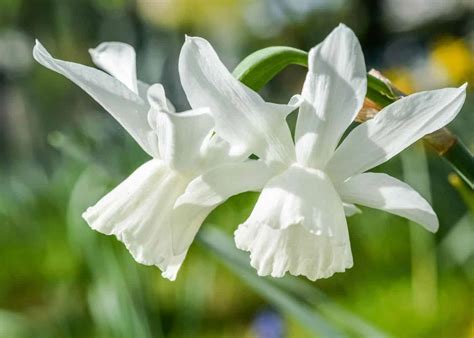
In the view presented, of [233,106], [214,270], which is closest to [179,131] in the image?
[233,106]

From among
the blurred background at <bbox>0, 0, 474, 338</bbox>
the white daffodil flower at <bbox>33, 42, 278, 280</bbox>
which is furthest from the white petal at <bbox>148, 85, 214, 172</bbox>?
the blurred background at <bbox>0, 0, 474, 338</bbox>

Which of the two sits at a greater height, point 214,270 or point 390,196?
point 390,196

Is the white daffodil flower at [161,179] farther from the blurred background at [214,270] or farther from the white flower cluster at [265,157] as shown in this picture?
the blurred background at [214,270]

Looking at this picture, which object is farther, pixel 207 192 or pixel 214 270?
pixel 214 270

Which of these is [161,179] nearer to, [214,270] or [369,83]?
[369,83]

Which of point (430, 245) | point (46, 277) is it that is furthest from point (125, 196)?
point (46, 277)
